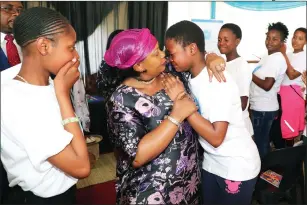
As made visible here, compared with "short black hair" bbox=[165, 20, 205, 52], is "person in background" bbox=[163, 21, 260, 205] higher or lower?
lower

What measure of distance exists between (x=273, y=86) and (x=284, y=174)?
3.22 ft

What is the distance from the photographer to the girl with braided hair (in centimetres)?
73

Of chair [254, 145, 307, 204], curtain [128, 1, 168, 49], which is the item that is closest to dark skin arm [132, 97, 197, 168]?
chair [254, 145, 307, 204]

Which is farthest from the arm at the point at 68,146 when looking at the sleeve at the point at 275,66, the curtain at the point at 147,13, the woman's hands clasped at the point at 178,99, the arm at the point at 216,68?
the curtain at the point at 147,13

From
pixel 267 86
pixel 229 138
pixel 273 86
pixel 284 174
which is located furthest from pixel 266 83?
pixel 229 138

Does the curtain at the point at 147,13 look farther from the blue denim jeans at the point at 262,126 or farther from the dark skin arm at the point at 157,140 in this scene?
the dark skin arm at the point at 157,140

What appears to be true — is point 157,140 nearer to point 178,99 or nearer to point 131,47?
point 178,99

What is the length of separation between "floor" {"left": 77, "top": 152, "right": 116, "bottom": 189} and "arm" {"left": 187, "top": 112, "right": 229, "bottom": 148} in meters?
1.77

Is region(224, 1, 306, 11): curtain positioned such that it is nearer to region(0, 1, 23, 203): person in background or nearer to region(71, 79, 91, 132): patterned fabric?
region(71, 79, 91, 132): patterned fabric

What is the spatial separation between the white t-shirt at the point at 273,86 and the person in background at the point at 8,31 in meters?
1.90

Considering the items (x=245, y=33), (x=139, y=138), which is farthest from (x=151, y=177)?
(x=245, y=33)

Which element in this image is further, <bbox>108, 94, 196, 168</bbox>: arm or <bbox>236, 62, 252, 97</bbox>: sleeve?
<bbox>236, 62, 252, 97</bbox>: sleeve

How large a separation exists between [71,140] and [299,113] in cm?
239

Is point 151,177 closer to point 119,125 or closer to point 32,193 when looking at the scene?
point 119,125
